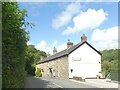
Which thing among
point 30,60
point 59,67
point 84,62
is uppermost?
point 30,60

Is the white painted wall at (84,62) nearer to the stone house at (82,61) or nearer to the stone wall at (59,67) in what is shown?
the stone house at (82,61)

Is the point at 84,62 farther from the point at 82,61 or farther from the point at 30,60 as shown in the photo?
the point at 30,60

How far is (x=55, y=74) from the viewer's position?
59.2 metres

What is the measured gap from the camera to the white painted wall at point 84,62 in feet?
157

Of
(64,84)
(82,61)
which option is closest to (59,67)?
(82,61)

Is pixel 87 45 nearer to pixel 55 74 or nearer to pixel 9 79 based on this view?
pixel 55 74

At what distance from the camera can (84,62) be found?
159 ft

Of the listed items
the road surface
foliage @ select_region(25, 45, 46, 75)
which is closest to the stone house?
foliage @ select_region(25, 45, 46, 75)

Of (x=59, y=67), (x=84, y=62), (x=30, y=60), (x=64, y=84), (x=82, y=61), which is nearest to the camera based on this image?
(x=64, y=84)

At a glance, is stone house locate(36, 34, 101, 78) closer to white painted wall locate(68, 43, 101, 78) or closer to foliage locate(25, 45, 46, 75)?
white painted wall locate(68, 43, 101, 78)

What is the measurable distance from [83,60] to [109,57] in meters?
38.3

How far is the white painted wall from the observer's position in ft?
157

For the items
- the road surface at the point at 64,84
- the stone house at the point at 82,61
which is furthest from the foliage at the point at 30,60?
the stone house at the point at 82,61

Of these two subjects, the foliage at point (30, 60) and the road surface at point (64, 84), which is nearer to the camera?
the road surface at point (64, 84)
